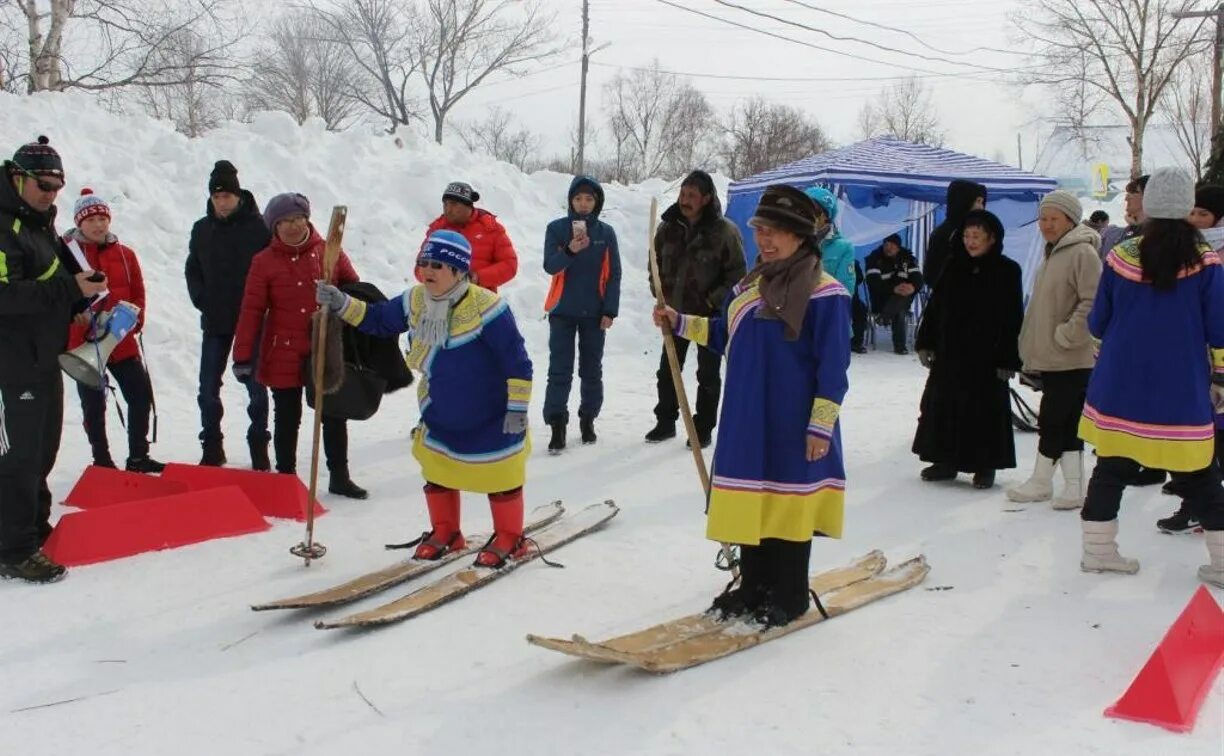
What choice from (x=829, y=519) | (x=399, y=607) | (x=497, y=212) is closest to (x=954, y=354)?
(x=829, y=519)

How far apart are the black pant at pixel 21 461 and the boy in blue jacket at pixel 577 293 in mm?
3350

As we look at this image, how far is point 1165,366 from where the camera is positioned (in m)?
4.14

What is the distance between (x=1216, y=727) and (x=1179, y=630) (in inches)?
17.4

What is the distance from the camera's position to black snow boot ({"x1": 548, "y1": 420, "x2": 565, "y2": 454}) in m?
7.03

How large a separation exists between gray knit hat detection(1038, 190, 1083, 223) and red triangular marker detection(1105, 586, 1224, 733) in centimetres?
271

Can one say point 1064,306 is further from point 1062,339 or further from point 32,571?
point 32,571

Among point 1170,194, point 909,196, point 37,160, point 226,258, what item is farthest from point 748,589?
point 909,196

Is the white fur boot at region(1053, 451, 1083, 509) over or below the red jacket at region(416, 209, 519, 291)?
below

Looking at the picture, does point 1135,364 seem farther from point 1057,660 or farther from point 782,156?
point 782,156

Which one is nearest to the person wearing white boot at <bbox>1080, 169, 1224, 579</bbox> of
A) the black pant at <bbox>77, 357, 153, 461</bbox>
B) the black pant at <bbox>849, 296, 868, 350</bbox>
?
the black pant at <bbox>77, 357, 153, 461</bbox>

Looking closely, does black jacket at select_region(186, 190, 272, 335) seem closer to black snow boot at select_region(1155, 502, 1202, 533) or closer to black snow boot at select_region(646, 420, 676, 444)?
black snow boot at select_region(646, 420, 676, 444)

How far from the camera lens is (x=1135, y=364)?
420 centimetres

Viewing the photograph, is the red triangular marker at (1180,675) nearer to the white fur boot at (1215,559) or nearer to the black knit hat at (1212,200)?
the white fur boot at (1215,559)

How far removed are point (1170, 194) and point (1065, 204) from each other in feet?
4.69
